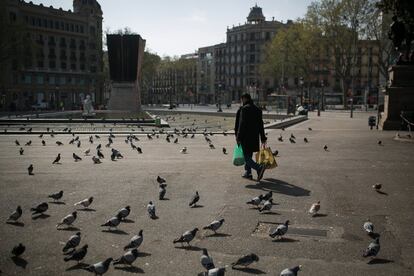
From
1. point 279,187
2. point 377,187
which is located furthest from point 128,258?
point 377,187

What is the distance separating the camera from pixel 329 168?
11.9 metres

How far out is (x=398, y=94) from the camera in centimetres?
2408

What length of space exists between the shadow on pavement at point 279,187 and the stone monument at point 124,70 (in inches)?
1534

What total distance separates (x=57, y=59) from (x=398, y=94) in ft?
260

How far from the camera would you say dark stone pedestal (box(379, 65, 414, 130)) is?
943 inches

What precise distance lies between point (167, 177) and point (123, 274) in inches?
232

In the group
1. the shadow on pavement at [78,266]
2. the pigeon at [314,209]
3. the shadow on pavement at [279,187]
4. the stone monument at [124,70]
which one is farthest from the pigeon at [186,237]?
the stone monument at [124,70]

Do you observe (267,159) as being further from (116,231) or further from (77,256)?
(77,256)

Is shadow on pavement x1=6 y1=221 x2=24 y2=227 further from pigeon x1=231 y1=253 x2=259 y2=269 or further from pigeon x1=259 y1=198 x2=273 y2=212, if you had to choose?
pigeon x1=259 y1=198 x2=273 y2=212

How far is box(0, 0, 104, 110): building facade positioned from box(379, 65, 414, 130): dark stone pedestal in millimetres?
61102

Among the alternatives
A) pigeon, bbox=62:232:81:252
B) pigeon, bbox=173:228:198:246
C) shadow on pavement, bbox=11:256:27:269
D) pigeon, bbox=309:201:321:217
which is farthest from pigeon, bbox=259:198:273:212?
shadow on pavement, bbox=11:256:27:269

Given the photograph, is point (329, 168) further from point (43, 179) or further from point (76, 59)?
point (76, 59)

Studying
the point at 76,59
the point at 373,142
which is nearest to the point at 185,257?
the point at 373,142

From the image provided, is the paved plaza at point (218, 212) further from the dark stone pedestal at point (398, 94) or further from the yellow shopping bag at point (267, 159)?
the dark stone pedestal at point (398, 94)
